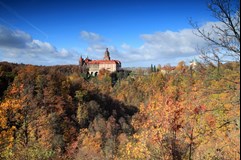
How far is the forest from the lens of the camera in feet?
21.6

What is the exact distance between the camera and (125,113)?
260 ft

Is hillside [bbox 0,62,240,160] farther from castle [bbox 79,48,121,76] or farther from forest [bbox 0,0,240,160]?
castle [bbox 79,48,121,76]

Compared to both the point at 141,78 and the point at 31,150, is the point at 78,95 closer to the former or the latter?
the point at 141,78

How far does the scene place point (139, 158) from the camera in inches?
440

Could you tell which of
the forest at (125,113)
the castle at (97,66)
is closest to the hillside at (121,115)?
the forest at (125,113)

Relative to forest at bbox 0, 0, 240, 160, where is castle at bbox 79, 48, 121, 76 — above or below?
above

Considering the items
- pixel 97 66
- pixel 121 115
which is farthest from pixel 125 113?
pixel 97 66

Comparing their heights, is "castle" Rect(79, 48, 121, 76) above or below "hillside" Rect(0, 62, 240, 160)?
above

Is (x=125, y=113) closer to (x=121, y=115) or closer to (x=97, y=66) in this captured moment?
(x=121, y=115)

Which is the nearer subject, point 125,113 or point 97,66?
point 125,113

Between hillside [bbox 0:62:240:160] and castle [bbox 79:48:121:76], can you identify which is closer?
hillside [bbox 0:62:240:160]

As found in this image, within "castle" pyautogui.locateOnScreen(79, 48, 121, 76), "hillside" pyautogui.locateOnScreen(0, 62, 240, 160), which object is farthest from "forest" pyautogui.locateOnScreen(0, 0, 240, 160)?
"castle" pyautogui.locateOnScreen(79, 48, 121, 76)

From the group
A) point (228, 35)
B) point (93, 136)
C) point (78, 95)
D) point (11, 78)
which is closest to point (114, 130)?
point (93, 136)

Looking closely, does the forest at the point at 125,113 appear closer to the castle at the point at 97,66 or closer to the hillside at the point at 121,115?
the hillside at the point at 121,115
